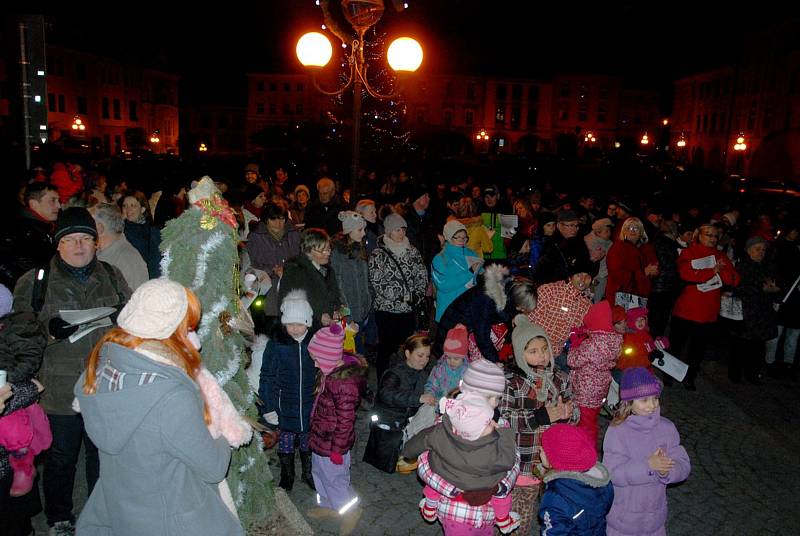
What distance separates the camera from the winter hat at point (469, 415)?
3.41 metres

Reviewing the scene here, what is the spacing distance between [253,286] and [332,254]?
1014 millimetres

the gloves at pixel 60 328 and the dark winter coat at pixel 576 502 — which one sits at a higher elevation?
the gloves at pixel 60 328

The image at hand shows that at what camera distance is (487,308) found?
576 centimetres

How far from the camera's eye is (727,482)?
567 centimetres

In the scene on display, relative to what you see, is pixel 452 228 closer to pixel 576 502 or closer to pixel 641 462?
pixel 641 462

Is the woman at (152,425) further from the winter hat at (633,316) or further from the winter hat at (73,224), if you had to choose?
the winter hat at (633,316)

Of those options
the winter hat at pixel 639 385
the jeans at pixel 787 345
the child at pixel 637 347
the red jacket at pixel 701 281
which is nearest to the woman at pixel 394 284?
the child at pixel 637 347

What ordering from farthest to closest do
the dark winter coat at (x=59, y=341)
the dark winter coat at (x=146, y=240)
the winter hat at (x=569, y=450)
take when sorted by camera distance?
the dark winter coat at (x=146, y=240) → the dark winter coat at (x=59, y=341) → the winter hat at (x=569, y=450)

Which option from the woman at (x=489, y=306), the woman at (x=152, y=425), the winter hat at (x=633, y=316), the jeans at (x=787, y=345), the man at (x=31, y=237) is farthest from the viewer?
the jeans at (x=787, y=345)

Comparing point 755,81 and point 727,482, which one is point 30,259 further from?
point 755,81

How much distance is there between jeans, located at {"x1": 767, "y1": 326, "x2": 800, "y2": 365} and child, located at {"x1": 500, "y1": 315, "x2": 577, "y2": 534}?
5.23 meters

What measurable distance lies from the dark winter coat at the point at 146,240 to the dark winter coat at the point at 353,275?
84.6 inches

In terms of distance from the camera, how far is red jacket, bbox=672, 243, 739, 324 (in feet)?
25.0

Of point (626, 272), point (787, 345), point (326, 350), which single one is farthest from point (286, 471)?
point (787, 345)
